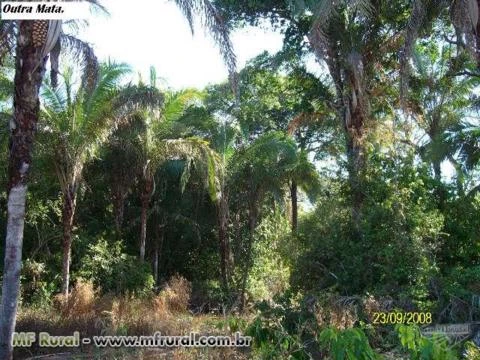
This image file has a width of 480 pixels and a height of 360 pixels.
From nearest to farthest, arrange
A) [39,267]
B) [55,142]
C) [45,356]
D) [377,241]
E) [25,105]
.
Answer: [25,105]
[45,356]
[377,241]
[55,142]
[39,267]

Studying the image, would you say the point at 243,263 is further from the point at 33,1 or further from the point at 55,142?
the point at 33,1

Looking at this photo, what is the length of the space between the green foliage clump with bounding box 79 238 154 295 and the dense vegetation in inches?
2.0

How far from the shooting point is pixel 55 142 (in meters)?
13.6

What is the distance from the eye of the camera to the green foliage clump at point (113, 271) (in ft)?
53.2

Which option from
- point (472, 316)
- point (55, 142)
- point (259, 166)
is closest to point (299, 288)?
point (472, 316)

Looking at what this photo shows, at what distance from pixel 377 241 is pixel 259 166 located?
237 inches

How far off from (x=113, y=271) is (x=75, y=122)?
205 inches

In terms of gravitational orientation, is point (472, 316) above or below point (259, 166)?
below

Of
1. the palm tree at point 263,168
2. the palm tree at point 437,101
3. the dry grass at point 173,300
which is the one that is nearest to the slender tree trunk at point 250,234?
the palm tree at point 263,168

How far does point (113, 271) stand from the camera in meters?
16.6

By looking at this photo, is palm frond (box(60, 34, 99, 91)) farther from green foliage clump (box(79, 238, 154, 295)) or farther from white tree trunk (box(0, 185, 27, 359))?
green foliage clump (box(79, 238, 154, 295))

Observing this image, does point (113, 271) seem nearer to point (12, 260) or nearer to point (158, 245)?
point (158, 245)

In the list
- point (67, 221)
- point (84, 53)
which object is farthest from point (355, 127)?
Result: point (67, 221)

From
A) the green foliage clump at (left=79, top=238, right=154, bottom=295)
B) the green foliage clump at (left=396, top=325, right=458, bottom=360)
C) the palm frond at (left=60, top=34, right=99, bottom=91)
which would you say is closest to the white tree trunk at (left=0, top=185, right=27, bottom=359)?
the palm frond at (left=60, top=34, right=99, bottom=91)
